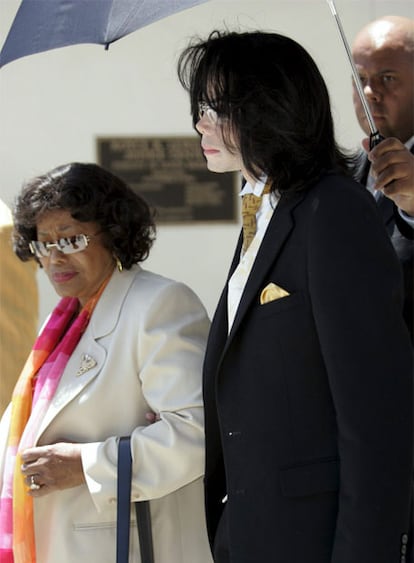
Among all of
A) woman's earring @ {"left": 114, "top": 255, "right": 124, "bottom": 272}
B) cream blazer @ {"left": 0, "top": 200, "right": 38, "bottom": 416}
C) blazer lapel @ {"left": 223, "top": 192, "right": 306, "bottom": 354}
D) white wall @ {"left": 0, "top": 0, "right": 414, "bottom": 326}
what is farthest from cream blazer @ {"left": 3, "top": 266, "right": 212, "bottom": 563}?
white wall @ {"left": 0, "top": 0, "right": 414, "bottom": 326}

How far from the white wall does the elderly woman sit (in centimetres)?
324

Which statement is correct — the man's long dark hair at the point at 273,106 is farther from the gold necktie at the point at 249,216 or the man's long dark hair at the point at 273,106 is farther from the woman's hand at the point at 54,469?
the woman's hand at the point at 54,469

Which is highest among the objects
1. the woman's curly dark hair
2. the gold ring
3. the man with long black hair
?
the woman's curly dark hair

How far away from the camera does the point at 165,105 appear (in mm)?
6000

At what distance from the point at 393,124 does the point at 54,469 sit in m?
1.29


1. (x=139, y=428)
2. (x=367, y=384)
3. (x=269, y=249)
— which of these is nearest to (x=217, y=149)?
(x=269, y=249)

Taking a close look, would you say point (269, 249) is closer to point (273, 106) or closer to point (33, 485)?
point (273, 106)

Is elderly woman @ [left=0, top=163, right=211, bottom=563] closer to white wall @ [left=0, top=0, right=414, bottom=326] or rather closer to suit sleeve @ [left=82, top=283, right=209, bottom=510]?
suit sleeve @ [left=82, top=283, right=209, bottom=510]

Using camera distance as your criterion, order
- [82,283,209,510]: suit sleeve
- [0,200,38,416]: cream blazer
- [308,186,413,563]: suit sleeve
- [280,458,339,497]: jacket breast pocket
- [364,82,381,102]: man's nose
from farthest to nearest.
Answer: [0,200,38,416]: cream blazer
[364,82,381,102]: man's nose
[82,283,209,510]: suit sleeve
[280,458,339,497]: jacket breast pocket
[308,186,413,563]: suit sleeve

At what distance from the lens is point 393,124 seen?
2543 mm

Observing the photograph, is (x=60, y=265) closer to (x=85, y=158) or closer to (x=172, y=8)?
(x=172, y=8)

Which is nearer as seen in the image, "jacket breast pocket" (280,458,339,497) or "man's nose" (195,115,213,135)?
"jacket breast pocket" (280,458,339,497)

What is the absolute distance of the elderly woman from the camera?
2348 mm

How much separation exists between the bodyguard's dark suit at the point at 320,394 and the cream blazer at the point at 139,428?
0.38m
